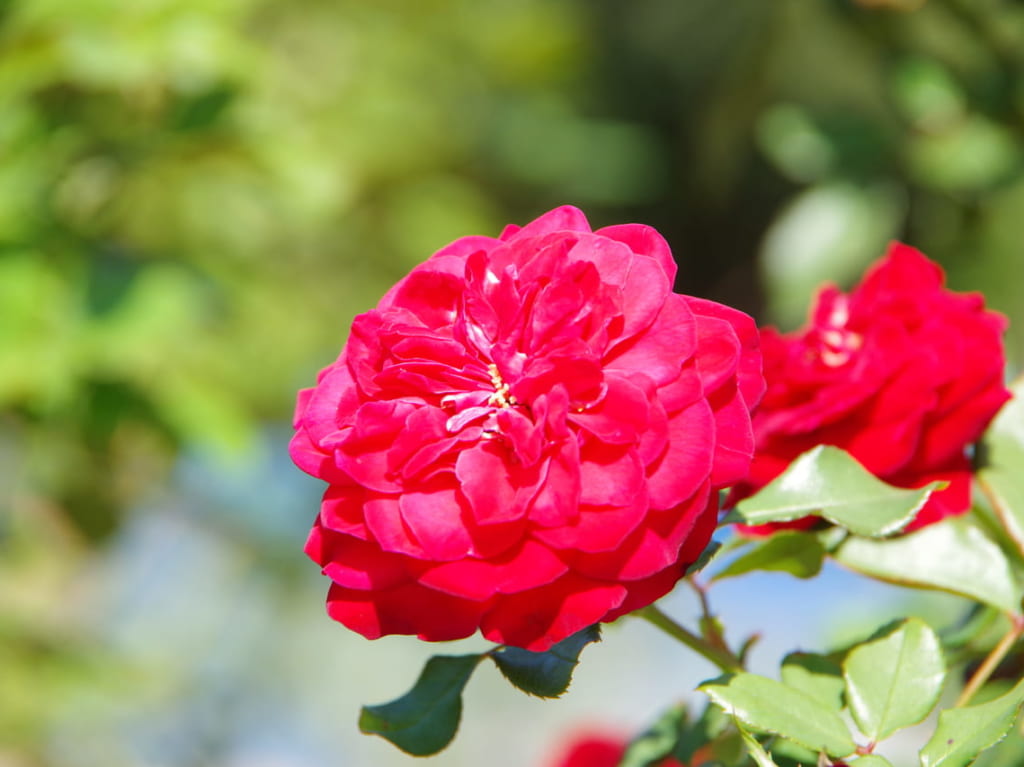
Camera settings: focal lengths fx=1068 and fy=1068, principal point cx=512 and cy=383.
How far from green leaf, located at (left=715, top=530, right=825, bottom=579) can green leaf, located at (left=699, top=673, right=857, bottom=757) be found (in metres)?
0.06

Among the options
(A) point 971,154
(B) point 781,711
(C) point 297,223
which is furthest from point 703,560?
(C) point 297,223

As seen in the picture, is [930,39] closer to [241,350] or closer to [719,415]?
[719,415]

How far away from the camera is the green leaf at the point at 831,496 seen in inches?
14.4

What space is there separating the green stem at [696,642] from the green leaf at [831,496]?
43mm

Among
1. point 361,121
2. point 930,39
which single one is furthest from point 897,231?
point 361,121

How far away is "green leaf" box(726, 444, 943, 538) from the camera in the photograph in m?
0.36

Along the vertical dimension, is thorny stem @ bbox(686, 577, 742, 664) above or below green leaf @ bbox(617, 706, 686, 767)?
above

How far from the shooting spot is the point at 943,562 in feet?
1.40

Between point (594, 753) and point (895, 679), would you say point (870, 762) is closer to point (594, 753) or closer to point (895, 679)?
point (895, 679)

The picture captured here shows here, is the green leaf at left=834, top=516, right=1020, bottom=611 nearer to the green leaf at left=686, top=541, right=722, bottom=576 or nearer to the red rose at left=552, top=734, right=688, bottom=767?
the green leaf at left=686, top=541, right=722, bottom=576

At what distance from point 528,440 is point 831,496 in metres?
0.12

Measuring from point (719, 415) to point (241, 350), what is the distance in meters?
1.14

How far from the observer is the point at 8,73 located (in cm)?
91

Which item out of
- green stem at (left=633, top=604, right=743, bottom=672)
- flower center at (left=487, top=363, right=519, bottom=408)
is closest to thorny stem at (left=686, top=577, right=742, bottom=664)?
green stem at (left=633, top=604, right=743, bottom=672)
